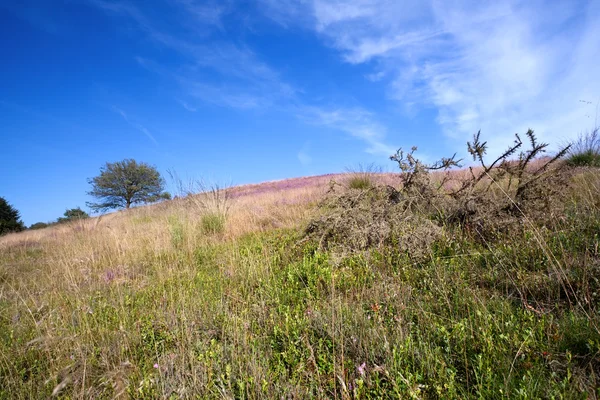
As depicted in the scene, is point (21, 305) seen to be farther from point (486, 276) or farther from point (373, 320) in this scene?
point (486, 276)

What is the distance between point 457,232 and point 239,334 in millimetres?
3439

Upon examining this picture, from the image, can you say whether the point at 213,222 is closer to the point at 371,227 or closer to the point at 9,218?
the point at 371,227

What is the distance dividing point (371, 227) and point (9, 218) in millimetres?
40670

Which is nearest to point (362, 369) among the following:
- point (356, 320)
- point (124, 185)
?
point (356, 320)

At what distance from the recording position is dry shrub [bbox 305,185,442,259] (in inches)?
153

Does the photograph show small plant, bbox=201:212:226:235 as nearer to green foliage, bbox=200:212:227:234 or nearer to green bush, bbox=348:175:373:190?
green foliage, bbox=200:212:227:234

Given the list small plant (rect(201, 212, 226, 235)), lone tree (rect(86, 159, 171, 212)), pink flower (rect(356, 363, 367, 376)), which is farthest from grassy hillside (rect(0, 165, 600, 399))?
lone tree (rect(86, 159, 171, 212))

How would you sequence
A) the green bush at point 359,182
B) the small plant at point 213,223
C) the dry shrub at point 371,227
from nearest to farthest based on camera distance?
the dry shrub at point 371,227, the small plant at point 213,223, the green bush at point 359,182

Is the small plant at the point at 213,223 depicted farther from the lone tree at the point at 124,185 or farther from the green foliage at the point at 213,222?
the lone tree at the point at 124,185

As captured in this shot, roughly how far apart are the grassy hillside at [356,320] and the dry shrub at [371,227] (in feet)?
0.09

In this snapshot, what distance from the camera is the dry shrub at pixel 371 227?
3.89 metres

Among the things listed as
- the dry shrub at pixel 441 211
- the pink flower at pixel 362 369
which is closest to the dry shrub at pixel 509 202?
the dry shrub at pixel 441 211

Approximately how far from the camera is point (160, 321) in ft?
9.55

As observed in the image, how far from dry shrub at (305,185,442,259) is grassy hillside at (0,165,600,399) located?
3 centimetres
